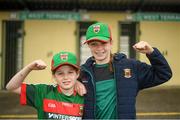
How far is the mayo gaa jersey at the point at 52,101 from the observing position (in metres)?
2.69

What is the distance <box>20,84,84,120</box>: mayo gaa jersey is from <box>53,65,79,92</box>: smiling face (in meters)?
0.07

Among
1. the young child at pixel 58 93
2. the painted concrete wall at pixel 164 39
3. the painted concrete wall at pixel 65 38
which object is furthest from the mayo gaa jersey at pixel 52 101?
the painted concrete wall at pixel 164 39

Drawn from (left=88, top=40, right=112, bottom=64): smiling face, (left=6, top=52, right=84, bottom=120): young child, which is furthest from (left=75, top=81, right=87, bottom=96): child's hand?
(left=88, top=40, right=112, bottom=64): smiling face

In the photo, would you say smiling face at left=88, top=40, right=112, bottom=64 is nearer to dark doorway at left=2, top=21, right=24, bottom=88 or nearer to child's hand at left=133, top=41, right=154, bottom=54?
child's hand at left=133, top=41, right=154, bottom=54

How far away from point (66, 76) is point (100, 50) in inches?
11.3

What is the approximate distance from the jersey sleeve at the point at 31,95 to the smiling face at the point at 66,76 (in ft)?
0.50

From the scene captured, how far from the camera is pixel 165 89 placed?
12.5 meters

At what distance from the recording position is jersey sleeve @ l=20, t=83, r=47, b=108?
274 centimetres

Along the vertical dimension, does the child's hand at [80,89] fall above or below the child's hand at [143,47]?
below

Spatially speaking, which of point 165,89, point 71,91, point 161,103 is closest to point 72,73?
point 71,91

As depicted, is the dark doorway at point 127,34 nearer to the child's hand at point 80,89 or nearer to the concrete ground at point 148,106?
the concrete ground at point 148,106

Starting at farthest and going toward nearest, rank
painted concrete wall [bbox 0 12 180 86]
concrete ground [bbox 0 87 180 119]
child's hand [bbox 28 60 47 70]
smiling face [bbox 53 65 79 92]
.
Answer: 1. painted concrete wall [bbox 0 12 180 86]
2. concrete ground [bbox 0 87 180 119]
3. smiling face [bbox 53 65 79 92]
4. child's hand [bbox 28 60 47 70]

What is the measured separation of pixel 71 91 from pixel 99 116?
0.25 metres

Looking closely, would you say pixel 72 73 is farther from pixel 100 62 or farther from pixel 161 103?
pixel 161 103
